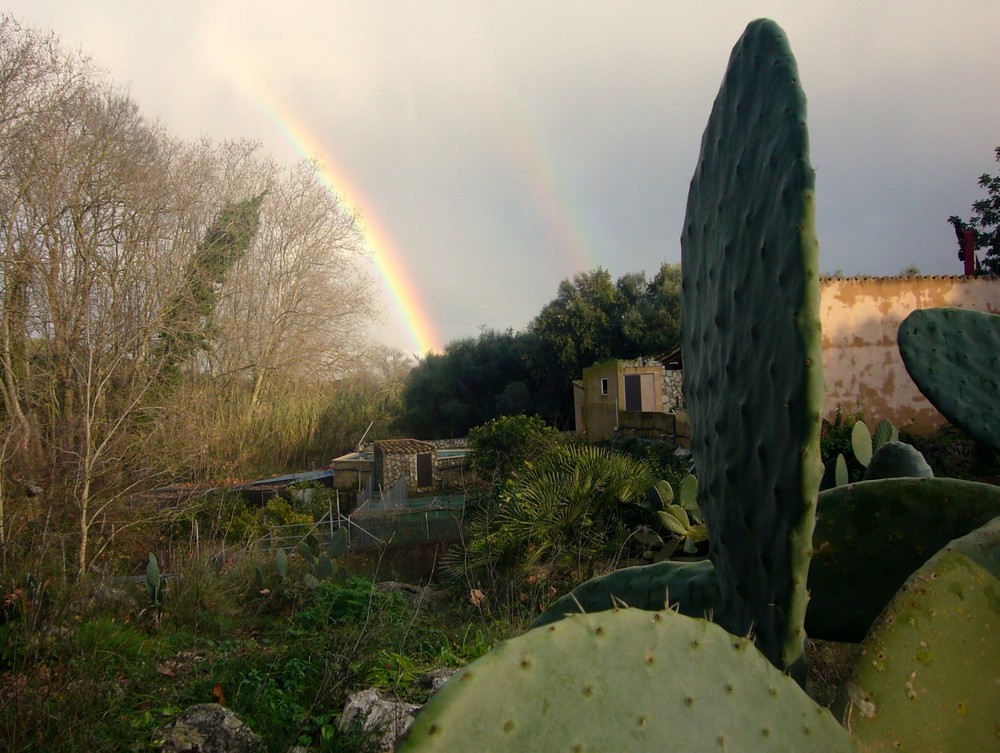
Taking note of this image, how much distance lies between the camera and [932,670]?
1.08 meters

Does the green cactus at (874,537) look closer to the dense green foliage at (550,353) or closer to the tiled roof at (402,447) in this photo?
the tiled roof at (402,447)

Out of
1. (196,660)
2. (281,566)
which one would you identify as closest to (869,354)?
(281,566)

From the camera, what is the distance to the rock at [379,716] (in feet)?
10.1

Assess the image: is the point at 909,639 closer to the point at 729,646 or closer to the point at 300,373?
the point at 729,646

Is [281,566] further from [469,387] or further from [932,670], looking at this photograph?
[469,387]

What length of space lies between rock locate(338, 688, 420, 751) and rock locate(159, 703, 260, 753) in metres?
0.39

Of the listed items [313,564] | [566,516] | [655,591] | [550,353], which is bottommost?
[313,564]

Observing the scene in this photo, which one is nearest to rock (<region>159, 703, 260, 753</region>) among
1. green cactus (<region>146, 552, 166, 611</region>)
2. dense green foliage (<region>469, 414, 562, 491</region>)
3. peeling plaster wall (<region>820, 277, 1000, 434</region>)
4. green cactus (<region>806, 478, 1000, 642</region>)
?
green cactus (<region>806, 478, 1000, 642</region>)

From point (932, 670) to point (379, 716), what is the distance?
2.61m

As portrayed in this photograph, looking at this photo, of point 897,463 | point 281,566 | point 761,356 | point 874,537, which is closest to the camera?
point 761,356

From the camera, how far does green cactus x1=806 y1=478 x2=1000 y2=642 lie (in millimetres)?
1583

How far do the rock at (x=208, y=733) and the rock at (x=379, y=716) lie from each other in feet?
1.27

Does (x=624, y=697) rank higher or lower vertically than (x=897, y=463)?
lower

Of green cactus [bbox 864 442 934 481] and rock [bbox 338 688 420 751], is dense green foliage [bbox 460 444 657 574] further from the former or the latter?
green cactus [bbox 864 442 934 481]
